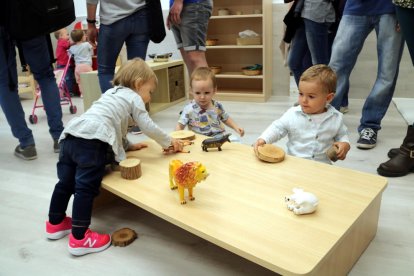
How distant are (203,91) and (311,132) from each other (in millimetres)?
584

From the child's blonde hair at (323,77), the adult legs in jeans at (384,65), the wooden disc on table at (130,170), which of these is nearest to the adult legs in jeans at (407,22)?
the adult legs in jeans at (384,65)

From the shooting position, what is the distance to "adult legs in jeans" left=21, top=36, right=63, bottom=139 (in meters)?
2.07

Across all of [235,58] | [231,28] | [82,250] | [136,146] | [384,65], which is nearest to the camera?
[82,250]

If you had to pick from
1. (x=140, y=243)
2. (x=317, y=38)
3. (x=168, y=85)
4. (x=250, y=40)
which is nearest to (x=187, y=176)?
(x=140, y=243)

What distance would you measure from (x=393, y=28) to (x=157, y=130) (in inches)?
54.8

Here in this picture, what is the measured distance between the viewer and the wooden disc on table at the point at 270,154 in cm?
145

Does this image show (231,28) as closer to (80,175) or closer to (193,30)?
(193,30)

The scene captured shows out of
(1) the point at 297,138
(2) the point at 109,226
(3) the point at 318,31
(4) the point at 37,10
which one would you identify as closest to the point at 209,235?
(2) the point at 109,226

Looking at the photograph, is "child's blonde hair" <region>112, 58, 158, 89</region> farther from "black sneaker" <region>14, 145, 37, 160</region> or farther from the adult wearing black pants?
the adult wearing black pants

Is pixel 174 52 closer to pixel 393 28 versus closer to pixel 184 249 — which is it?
pixel 393 28

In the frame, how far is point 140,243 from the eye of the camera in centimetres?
139

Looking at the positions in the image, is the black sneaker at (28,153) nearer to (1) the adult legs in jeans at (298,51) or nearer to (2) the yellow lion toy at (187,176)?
(2) the yellow lion toy at (187,176)

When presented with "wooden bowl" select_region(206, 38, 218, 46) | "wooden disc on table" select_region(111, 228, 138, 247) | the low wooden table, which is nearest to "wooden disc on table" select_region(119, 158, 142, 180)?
the low wooden table

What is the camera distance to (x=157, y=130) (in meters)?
1.54
